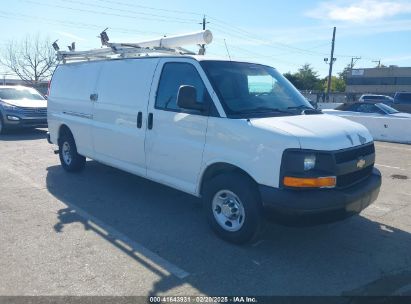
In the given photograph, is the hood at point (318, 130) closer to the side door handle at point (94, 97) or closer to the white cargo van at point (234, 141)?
the white cargo van at point (234, 141)

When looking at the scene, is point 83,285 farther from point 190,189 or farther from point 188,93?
point 188,93

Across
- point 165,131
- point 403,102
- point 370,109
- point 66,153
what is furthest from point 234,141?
point 403,102

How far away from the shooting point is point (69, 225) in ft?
16.3

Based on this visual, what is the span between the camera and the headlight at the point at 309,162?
3918 millimetres

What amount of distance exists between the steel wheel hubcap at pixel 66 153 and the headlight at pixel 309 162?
5.18 metres

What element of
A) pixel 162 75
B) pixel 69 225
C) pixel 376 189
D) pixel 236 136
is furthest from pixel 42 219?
pixel 376 189

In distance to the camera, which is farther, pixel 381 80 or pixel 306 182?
pixel 381 80

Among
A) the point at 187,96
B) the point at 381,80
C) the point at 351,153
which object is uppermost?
the point at 381,80

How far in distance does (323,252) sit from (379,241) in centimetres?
82

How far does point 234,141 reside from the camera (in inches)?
170

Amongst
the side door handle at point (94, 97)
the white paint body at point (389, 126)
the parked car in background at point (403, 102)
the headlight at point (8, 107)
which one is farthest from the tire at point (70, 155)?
the parked car in background at point (403, 102)

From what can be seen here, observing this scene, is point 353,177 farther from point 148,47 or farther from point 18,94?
point 18,94

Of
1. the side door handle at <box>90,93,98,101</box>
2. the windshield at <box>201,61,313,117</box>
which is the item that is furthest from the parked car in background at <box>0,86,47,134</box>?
the windshield at <box>201,61,313,117</box>

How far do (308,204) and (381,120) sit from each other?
1241cm
